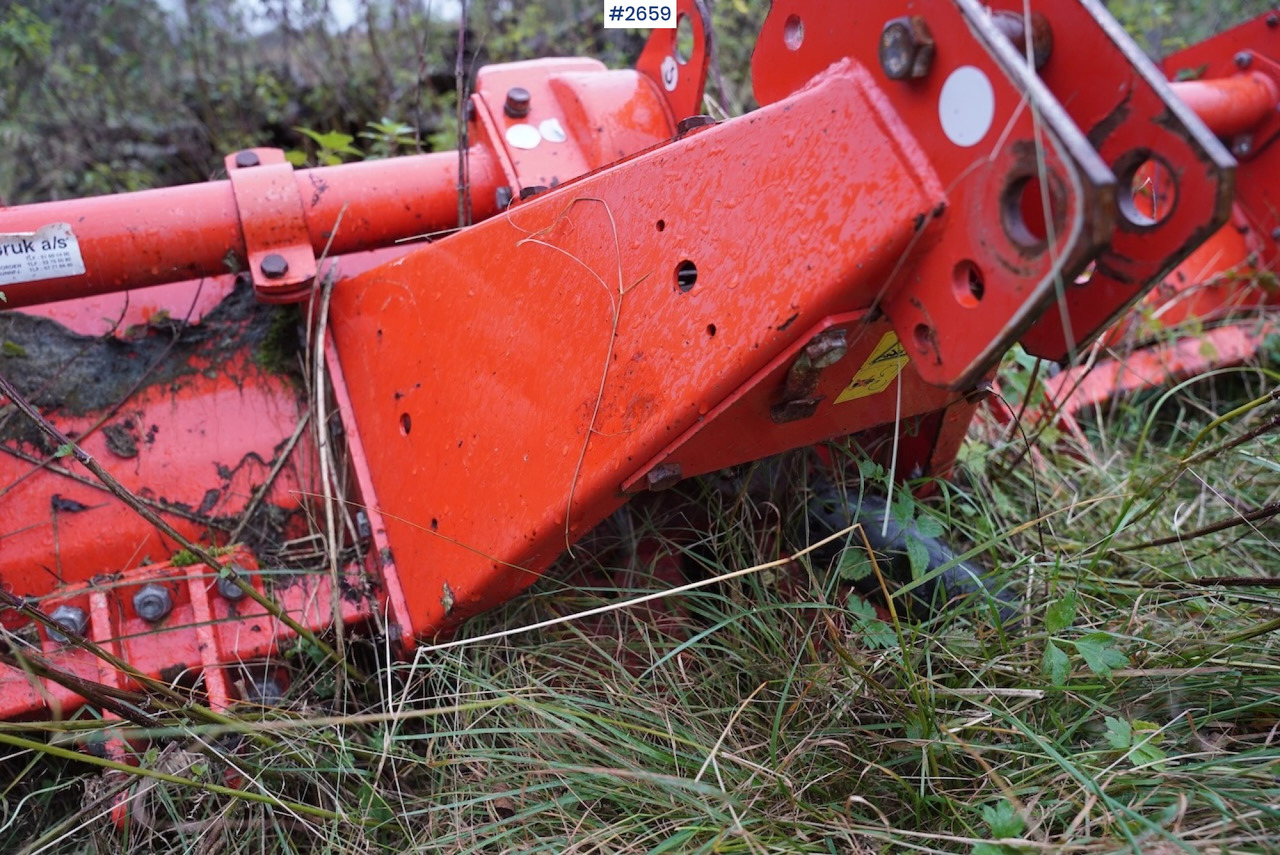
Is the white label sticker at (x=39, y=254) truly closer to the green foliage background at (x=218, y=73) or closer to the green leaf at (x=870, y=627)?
the green leaf at (x=870, y=627)

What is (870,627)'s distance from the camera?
1.34 m

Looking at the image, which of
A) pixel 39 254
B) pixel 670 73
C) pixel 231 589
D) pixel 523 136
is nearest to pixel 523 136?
pixel 523 136

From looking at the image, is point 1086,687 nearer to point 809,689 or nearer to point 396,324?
point 809,689

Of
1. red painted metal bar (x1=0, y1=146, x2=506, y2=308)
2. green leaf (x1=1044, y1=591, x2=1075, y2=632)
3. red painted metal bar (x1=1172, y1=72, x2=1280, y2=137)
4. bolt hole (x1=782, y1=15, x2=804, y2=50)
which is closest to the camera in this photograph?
bolt hole (x1=782, y1=15, x2=804, y2=50)

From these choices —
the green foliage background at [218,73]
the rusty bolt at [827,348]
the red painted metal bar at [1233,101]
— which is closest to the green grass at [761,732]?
the rusty bolt at [827,348]

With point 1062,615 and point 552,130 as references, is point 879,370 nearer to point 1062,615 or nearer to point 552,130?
point 1062,615

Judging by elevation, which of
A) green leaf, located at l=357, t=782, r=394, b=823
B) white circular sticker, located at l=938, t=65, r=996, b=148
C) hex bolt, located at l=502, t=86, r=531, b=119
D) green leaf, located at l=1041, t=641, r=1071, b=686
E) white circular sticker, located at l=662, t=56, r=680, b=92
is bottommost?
green leaf, located at l=357, t=782, r=394, b=823

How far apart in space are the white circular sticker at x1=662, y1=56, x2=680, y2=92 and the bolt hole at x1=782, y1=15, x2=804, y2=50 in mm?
665

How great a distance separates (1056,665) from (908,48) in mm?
835

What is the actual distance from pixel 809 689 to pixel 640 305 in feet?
2.08

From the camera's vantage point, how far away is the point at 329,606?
1.64m
